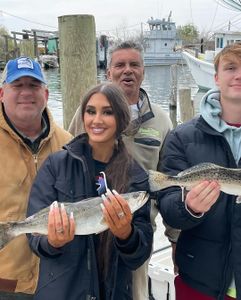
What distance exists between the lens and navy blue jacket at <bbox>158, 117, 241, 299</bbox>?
8.85ft

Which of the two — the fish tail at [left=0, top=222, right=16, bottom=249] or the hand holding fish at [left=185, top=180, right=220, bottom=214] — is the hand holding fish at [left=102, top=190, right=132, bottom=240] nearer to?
the hand holding fish at [left=185, top=180, right=220, bottom=214]

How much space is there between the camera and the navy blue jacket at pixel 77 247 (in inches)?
104

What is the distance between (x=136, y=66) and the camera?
386cm

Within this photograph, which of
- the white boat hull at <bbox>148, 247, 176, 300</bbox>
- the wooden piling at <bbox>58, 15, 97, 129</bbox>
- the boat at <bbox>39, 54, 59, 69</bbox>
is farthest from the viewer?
the boat at <bbox>39, 54, 59, 69</bbox>

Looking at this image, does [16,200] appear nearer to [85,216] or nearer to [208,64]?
[85,216]

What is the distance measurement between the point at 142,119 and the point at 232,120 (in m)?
1.02

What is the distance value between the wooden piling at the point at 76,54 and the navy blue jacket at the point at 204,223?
2.47 meters

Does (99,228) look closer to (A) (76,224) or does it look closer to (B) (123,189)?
(A) (76,224)

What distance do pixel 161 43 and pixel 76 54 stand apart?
62.1 meters

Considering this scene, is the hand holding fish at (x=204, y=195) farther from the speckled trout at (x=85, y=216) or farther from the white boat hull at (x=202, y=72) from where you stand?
the white boat hull at (x=202, y=72)

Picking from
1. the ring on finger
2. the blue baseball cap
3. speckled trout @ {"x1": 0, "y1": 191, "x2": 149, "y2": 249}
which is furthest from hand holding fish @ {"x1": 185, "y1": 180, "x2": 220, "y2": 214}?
the blue baseball cap

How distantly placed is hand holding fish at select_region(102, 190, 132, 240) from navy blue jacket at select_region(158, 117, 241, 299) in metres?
0.37

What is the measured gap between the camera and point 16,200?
298 centimetres

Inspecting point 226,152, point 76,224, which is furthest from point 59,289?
point 226,152
